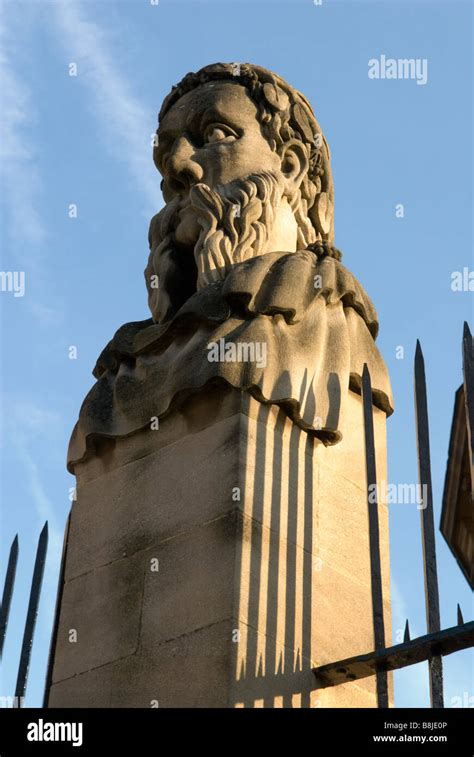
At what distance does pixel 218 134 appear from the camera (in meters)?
7.72

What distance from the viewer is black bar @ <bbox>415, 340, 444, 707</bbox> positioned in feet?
17.2

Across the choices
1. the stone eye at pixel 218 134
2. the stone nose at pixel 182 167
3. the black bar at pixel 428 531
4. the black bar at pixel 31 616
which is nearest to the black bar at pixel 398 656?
the black bar at pixel 428 531

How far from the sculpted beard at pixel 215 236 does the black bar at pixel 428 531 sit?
62.7 inches

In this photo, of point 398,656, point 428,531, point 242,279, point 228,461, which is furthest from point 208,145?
point 398,656

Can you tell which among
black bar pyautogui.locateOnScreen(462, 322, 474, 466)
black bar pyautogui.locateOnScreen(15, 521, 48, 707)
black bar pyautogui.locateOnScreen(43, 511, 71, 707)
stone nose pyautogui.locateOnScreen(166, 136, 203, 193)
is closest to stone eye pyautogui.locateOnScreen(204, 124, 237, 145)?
stone nose pyautogui.locateOnScreen(166, 136, 203, 193)

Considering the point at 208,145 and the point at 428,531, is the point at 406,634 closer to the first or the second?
the point at 428,531

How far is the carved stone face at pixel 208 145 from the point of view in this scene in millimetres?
7551

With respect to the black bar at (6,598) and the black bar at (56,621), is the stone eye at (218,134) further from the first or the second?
the black bar at (6,598)

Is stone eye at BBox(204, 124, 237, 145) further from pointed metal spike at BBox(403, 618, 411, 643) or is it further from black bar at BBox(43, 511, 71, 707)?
pointed metal spike at BBox(403, 618, 411, 643)

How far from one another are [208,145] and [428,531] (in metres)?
3.09
